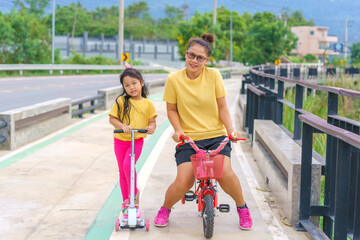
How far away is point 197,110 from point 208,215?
93cm

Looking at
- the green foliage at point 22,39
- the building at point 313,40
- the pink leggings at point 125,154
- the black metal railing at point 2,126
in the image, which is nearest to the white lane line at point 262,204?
the pink leggings at point 125,154

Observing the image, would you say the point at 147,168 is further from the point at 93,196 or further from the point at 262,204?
the point at 262,204

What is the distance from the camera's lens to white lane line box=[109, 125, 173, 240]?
4.98 meters

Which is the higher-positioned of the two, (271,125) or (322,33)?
(322,33)

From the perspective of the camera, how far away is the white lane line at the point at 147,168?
16.3 ft

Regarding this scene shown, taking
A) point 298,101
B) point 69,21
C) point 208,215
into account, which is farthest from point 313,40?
point 208,215

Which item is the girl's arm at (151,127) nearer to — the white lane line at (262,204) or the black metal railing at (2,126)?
the white lane line at (262,204)

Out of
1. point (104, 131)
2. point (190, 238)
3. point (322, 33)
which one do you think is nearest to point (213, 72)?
point (190, 238)

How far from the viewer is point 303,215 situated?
5133mm

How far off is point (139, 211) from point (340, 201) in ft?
6.65

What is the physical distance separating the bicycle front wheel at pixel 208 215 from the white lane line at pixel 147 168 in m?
0.70

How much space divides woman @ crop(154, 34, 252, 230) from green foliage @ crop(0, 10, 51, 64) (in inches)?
1642

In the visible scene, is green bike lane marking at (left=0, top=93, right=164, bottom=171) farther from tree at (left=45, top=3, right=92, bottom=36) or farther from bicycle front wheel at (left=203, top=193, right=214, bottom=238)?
tree at (left=45, top=3, right=92, bottom=36)

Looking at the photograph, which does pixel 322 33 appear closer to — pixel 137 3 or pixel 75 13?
pixel 137 3
